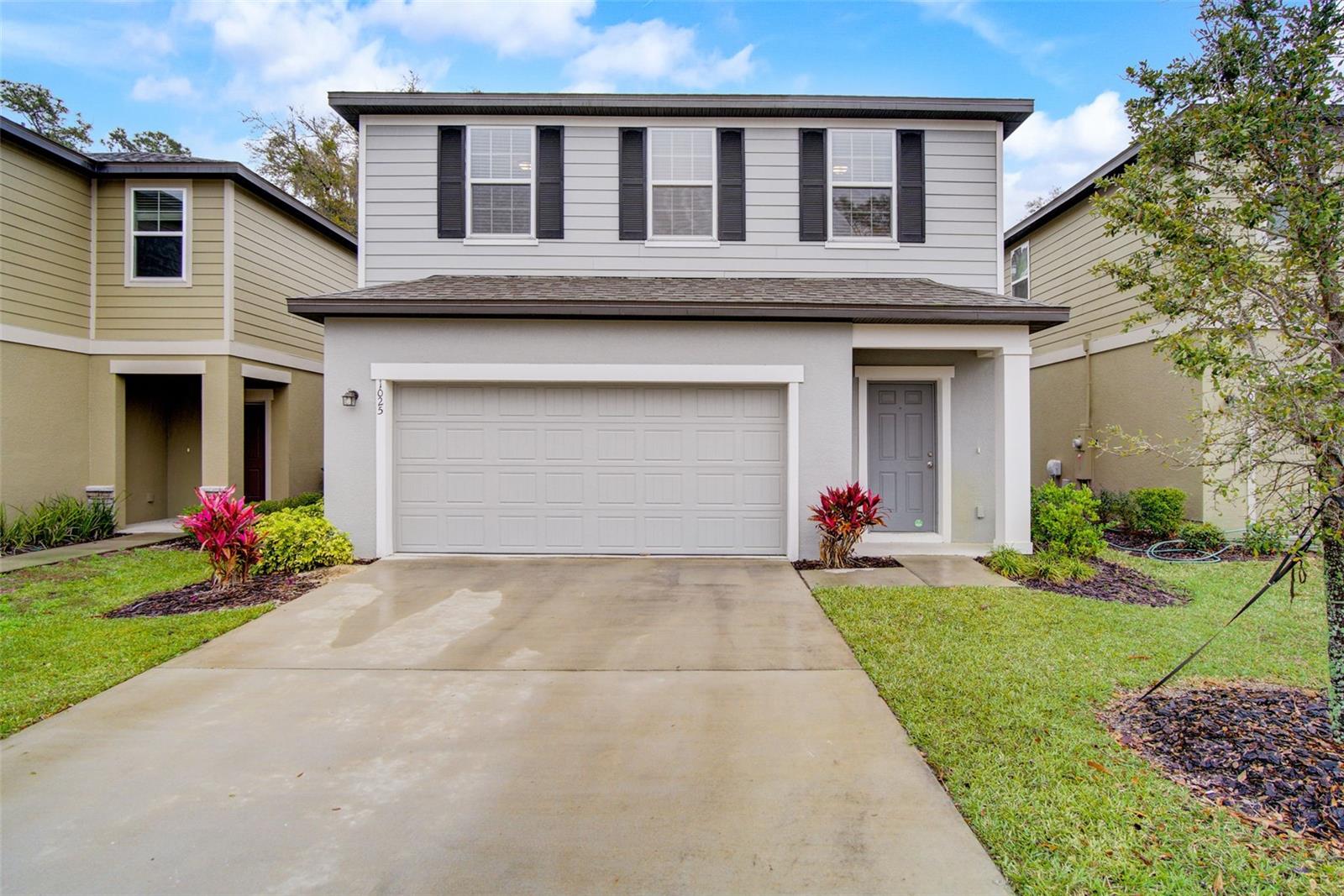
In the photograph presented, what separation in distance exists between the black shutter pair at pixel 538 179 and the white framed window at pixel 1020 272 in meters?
9.86

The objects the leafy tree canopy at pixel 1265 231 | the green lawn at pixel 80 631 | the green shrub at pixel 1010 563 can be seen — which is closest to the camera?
the leafy tree canopy at pixel 1265 231

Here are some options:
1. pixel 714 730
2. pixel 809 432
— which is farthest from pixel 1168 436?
pixel 714 730

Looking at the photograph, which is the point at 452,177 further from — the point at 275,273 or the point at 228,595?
the point at 228,595

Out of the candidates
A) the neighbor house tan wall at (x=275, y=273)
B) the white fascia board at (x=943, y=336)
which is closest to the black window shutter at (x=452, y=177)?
the neighbor house tan wall at (x=275, y=273)

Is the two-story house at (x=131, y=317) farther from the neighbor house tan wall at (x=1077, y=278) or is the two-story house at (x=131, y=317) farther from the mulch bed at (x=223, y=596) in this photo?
the neighbor house tan wall at (x=1077, y=278)

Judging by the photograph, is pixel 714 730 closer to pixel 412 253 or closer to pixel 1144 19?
pixel 1144 19

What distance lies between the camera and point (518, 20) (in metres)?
9.80

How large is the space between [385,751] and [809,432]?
5.71 meters

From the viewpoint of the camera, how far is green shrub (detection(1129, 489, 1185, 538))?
28.9 ft

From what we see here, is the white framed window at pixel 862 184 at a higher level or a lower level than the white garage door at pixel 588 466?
higher

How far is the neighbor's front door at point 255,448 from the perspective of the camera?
38.8ft

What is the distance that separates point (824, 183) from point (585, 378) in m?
4.37

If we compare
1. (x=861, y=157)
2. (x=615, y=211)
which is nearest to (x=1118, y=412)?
(x=861, y=157)

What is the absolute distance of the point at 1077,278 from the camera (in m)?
11.5
